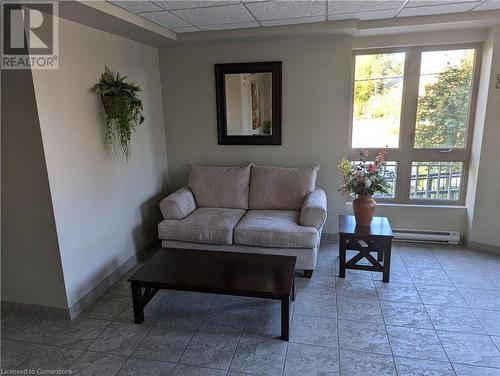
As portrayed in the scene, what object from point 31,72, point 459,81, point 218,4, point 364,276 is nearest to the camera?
point 31,72

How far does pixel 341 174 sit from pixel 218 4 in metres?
2.14

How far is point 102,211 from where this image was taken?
287cm

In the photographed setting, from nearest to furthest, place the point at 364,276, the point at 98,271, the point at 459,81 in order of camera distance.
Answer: the point at 98,271 < the point at 364,276 < the point at 459,81

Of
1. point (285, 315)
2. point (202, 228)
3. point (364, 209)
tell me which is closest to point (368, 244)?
point (364, 209)

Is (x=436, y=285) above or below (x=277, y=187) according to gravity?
below

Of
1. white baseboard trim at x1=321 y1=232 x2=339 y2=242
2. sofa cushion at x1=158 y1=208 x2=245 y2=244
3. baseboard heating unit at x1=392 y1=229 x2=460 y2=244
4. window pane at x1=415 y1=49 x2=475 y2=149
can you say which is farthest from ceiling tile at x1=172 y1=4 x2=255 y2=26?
baseboard heating unit at x1=392 y1=229 x2=460 y2=244

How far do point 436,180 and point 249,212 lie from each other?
223 centimetres

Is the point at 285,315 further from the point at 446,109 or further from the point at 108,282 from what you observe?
the point at 446,109

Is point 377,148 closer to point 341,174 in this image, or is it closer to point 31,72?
point 341,174

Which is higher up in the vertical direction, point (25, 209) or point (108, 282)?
point (25, 209)

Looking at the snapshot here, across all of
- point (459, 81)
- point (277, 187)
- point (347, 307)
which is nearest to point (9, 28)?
point (277, 187)

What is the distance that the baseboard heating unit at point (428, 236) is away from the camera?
145 inches

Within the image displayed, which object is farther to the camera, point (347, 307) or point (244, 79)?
point (244, 79)

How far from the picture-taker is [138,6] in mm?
2504
